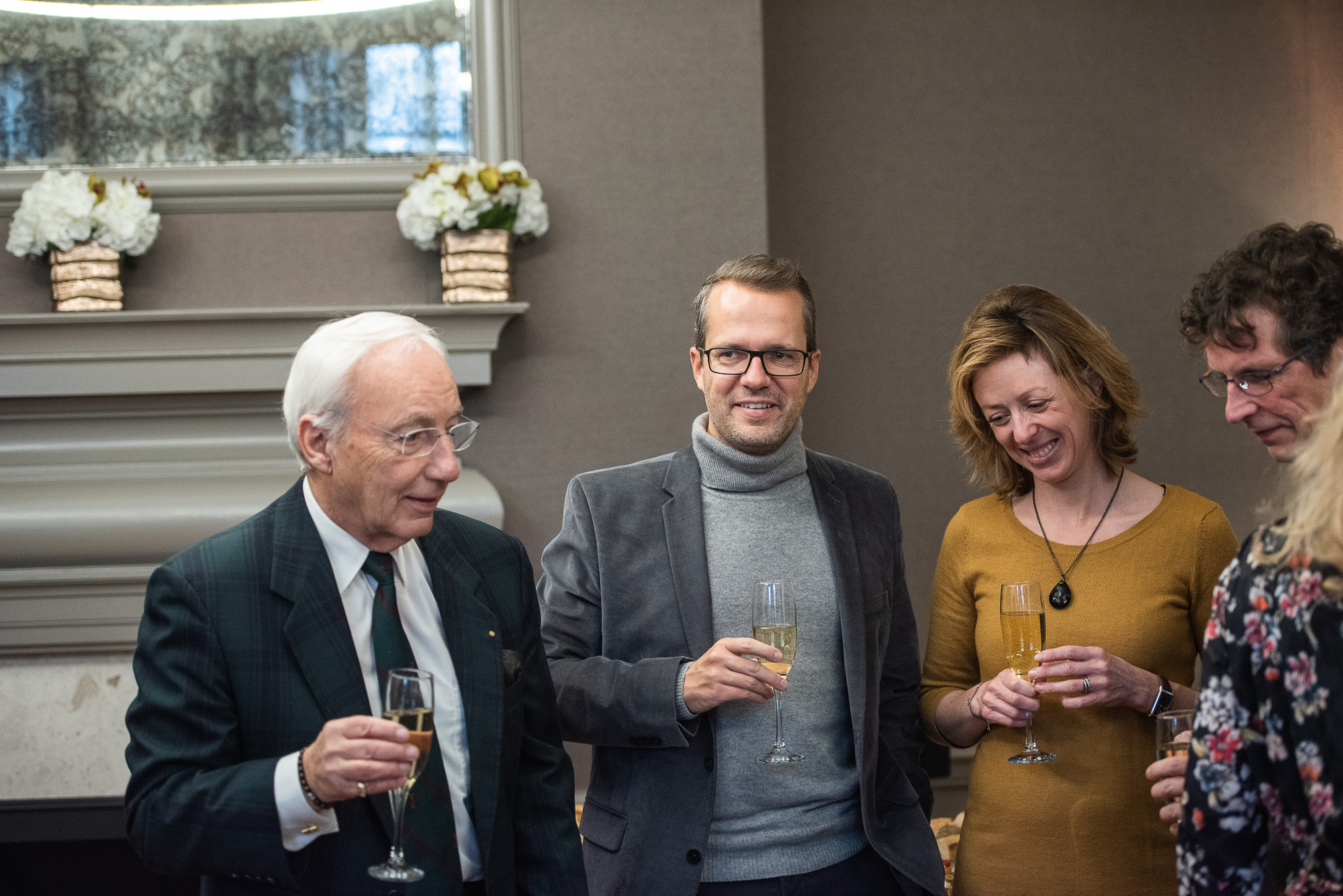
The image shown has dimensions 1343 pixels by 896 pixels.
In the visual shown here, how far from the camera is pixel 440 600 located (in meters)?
1.70

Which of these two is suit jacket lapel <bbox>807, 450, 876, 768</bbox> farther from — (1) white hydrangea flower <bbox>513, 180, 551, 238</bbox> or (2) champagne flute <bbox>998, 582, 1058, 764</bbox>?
(1) white hydrangea flower <bbox>513, 180, 551, 238</bbox>

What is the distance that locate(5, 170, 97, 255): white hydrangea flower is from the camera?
10.5ft

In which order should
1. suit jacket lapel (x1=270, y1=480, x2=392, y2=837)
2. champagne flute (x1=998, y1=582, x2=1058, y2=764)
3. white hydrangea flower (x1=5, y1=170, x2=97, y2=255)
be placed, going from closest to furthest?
suit jacket lapel (x1=270, y1=480, x2=392, y2=837)
champagne flute (x1=998, y1=582, x2=1058, y2=764)
white hydrangea flower (x1=5, y1=170, x2=97, y2=255)

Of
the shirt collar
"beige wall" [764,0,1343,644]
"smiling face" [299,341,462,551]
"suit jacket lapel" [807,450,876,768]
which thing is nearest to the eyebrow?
"smiling face" [299,341,462,551]

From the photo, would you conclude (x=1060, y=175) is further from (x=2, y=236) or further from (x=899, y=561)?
(x=2, y=236)

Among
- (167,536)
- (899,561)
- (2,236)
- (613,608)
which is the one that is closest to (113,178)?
(2,236)

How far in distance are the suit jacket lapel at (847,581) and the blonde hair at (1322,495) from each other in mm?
919

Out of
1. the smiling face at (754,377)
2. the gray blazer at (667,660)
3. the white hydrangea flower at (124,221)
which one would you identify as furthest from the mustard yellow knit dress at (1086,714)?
the white hydrangea flower at (124,221)

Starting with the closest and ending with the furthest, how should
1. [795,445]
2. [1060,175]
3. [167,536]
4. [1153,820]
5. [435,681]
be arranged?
[435,681]
[1153,820]
[795,445]
[167,536]
[1060,175]

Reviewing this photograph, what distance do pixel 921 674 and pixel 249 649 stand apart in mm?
1300

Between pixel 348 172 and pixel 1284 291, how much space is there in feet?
8.65

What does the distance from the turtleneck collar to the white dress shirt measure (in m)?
0.64

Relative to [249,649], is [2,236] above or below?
above

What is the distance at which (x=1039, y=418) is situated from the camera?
2.11m
